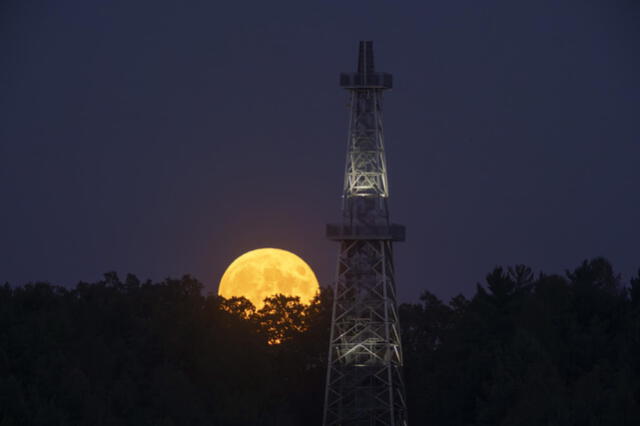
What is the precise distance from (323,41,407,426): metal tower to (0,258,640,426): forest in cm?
410

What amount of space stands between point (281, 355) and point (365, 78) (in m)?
21.5

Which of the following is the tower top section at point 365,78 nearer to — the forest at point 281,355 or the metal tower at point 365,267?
the metal tower at point 365,267

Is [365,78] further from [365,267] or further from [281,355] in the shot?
[281,355]

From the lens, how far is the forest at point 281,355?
93500 millimetres

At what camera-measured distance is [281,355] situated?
11725 cm

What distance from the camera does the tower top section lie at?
104 m

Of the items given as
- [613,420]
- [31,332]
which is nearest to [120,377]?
[31,332]

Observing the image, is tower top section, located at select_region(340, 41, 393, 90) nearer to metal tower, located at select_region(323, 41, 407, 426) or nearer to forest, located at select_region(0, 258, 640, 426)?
metal tower, located at select_region(323, 41, 407, 426)

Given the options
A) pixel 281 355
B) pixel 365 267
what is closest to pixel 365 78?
pixel 365 267

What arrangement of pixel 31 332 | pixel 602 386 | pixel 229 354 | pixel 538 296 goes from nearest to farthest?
1. pixel 602 386
2. pixel 31 332
3. pixel 229 354
4. pixel 538 296

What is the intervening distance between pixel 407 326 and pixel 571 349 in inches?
603

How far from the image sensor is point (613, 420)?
86.1 metres

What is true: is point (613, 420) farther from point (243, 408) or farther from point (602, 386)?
point (243, 408)

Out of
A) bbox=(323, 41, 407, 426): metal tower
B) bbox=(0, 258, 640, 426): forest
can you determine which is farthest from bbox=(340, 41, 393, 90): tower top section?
bbox=(0, 258, 640, 426): forest
